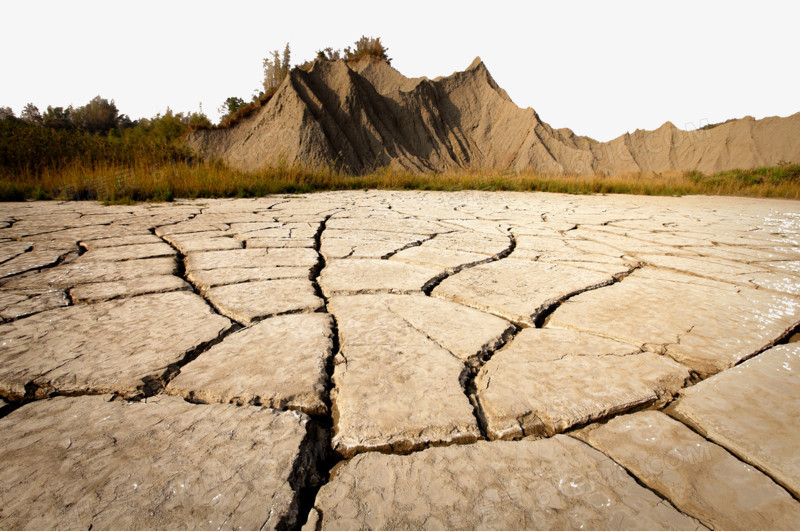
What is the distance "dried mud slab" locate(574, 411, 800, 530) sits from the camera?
0.53m

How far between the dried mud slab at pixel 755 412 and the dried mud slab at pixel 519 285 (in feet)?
1.51

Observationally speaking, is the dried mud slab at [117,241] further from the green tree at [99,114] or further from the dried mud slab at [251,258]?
the green tree at [99,114]

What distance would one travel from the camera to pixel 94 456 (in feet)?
2.02

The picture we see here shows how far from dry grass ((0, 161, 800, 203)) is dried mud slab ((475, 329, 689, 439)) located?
14.1 ft

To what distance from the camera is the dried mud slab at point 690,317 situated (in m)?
1.00

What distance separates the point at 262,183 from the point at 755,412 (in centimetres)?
529

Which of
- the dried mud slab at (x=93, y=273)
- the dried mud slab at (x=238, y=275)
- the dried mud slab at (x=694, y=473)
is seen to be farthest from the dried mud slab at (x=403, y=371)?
the dried mud slab at (x=93, y=273)

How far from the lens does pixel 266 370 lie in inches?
33.8

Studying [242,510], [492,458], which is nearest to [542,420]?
[492,458]

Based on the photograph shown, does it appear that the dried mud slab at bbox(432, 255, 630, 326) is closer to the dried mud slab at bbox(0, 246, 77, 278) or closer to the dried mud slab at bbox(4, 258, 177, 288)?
the dried mud slab at bbox(4, 258, 177, 288)

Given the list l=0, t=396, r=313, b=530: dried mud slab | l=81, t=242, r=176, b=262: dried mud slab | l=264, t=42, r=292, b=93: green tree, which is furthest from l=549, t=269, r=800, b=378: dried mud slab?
l=264, t=42, r=292, b=93: green tree

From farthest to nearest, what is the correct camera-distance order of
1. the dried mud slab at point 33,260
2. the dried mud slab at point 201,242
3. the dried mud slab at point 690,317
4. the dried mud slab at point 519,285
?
the dried mud slab at point 201,242, the dried mud slab at point 33,260, the dried mud slab at point 519,285, the dried mud slab at point 690,317

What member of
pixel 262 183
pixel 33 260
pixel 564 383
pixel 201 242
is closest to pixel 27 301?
pixel 33 260

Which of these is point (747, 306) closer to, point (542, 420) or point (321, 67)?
point (542, 420)
